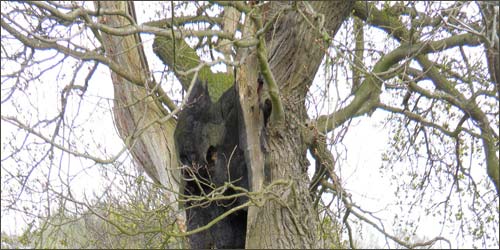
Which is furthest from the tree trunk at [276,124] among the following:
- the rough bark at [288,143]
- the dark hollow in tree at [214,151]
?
the dark hollow in tree at [214,151]

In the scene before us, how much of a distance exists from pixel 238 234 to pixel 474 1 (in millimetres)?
3436

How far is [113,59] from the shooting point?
294 inches

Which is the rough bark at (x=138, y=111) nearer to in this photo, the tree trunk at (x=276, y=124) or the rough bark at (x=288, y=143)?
the tree trunk at (x=276, y=124)

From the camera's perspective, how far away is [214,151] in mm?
7137

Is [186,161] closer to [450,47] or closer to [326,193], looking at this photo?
[326,193]

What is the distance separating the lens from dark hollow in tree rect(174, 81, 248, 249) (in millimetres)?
7031

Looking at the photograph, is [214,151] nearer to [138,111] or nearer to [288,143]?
[288,143]

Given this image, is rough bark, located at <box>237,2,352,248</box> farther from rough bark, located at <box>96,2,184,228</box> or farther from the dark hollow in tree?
rough bark, located at <box>96,2,184,228</box>

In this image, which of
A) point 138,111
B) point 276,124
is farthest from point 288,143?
point 138,111

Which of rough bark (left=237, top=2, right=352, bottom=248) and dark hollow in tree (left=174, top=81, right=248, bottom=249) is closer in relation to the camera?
rough bark (left=237, top=2, right=352, bottom=248)

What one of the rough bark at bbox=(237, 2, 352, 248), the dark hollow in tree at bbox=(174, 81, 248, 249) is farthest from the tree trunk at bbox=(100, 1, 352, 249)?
the dark hollow in tree at bbox=(174, 81, 248, 249)

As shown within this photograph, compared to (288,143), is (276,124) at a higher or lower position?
higher

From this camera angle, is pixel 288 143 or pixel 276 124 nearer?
pixel 276 124

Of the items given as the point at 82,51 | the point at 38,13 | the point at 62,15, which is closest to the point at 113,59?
the point at 82,51
